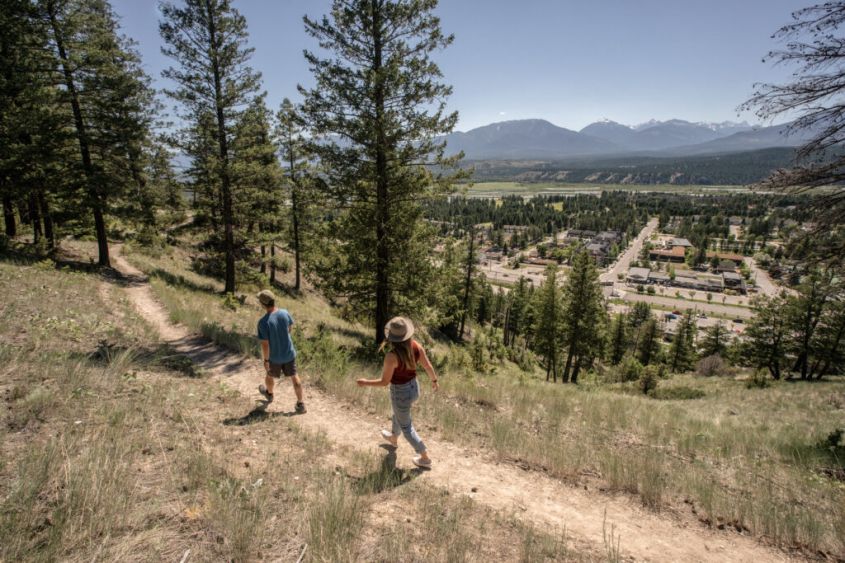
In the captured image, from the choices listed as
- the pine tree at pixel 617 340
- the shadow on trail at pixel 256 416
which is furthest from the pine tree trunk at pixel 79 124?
the pine tree at pixel 617 340

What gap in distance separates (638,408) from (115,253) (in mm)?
28802

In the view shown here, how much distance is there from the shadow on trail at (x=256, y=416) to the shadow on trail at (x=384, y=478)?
2.37 m

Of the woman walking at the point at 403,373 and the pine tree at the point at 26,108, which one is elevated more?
the pine tree at the point at 26,108

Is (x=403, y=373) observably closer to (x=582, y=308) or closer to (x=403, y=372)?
(x=403, y=372)

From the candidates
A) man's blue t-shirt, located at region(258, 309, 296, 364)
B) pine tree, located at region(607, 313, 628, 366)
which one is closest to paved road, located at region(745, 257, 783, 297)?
pine tree, located at region(607, 313, 628, 366)

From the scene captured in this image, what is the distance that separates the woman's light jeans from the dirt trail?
0.52m

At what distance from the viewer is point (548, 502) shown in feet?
17.1

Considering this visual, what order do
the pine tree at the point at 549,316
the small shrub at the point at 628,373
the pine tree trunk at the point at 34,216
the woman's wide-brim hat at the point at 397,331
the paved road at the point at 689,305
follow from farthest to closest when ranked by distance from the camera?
the paved road at the point at 689,305
the small shrub at the point at 628,373
the pine tree at the point at 549,316
the pine tree trunk at the point at 34,216
the woman's wide-brim hat at the point at 397,331

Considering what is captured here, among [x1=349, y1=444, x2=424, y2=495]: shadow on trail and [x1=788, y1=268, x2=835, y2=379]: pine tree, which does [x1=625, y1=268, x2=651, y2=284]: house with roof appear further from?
[x1=349, y1=444, x2=424, y2=495]: shadow on trail

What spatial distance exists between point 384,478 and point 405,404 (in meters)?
1.00

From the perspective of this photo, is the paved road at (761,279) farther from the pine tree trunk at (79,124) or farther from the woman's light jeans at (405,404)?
the pine tree trunk at (79,124)

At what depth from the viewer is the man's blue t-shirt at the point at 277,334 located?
710 cm

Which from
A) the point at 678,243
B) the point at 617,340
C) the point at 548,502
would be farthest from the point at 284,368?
the point at 678,243

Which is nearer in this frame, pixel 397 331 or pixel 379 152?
pixel 397 331
